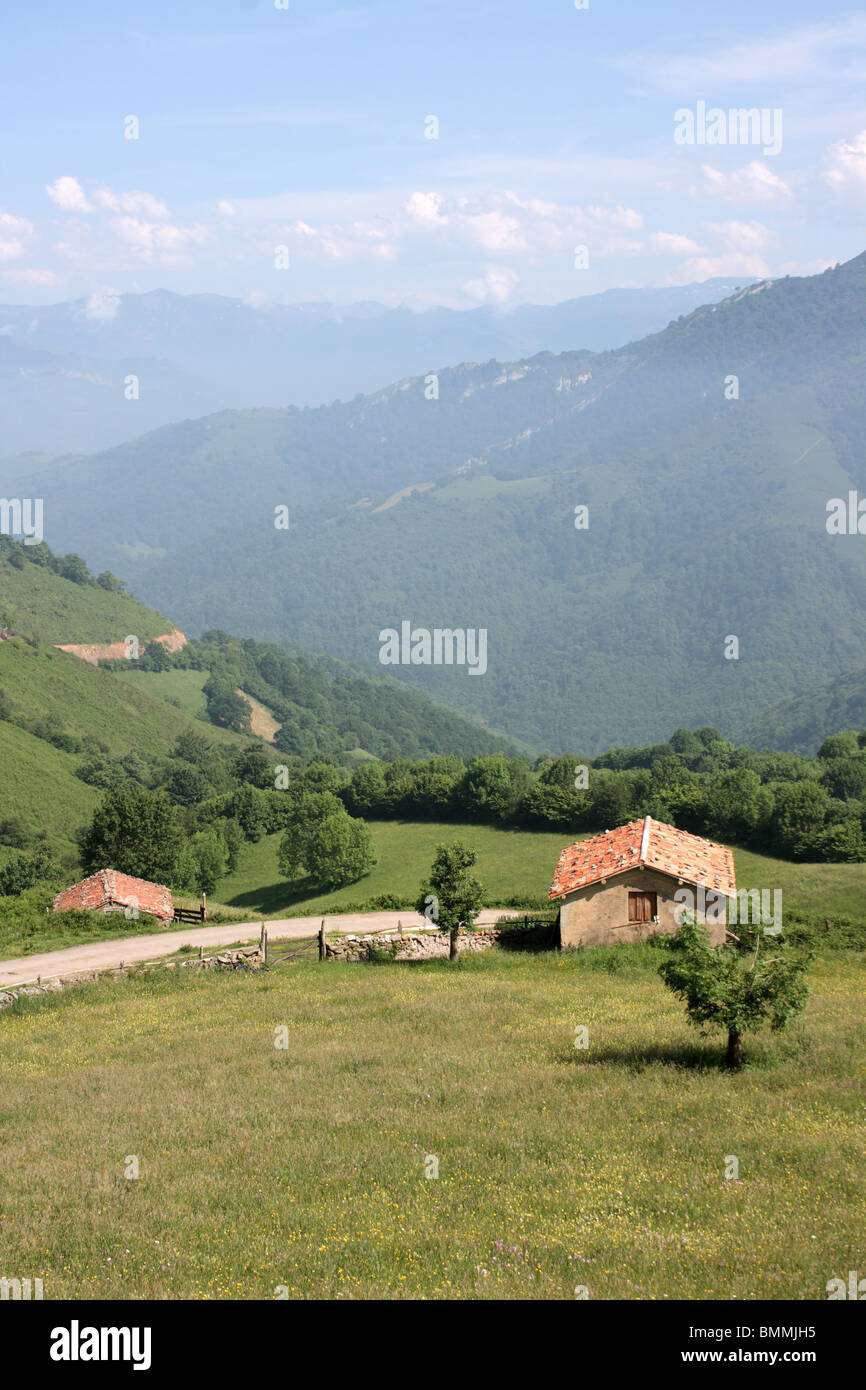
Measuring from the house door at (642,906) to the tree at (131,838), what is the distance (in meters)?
31.8

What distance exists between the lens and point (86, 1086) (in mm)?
21469

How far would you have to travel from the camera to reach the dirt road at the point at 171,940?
36594 millimetres

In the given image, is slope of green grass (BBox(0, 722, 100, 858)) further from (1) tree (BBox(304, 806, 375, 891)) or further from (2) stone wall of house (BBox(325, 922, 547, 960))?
(2) stone wall of house (BBox(325, 922, 547, 960))

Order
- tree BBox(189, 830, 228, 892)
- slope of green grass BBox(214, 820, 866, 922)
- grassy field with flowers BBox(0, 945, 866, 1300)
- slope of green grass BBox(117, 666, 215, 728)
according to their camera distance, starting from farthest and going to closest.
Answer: slope of green grass BBox(117, 666, 215, 728)
tree BBox(189, 830, 228, 892)
slope of green grass BBox(214, 820, 866, 922)
grassy field with flowers BBox(0, 945, 866, 1300)

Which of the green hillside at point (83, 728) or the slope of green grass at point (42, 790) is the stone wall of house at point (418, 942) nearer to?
the green hillside at point (83, 728)

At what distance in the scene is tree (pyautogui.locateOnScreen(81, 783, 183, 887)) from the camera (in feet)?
195

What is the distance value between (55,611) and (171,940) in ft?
508

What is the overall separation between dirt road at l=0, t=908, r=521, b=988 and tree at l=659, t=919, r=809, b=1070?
906 inches

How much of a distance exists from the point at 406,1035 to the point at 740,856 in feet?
167

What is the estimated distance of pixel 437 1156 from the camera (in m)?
15.8

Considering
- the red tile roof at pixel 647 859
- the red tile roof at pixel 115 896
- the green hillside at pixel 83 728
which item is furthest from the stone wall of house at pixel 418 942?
the green hillside at pixel 83 728

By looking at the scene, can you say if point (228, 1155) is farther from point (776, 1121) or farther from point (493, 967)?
point (493, 967)

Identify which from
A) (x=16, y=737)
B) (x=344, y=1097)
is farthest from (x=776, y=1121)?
(x=16, y=737)

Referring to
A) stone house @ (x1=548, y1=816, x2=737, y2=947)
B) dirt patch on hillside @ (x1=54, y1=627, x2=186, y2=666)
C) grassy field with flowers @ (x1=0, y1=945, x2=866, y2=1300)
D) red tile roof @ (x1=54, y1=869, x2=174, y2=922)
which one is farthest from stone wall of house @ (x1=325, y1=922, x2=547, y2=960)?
dirt patch on hillside @ (x1=54, y1=627, x2=186, y2=666)
